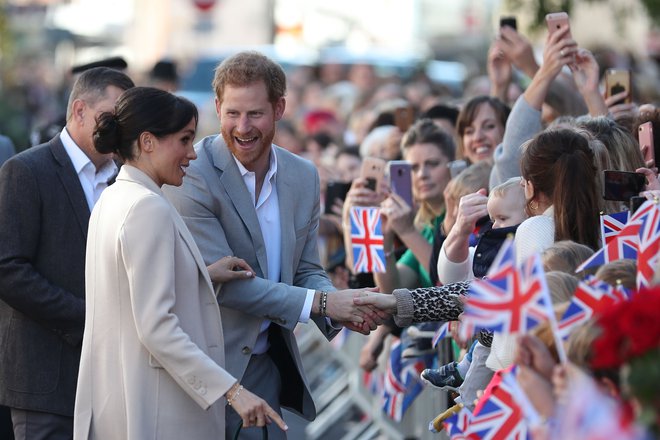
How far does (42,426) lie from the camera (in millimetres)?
6059

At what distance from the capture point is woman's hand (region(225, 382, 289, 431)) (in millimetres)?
5066

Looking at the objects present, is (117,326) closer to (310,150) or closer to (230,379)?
(230,379)

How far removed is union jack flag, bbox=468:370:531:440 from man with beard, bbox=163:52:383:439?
1.76 meters

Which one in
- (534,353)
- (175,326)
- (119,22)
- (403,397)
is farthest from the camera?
(119,22)

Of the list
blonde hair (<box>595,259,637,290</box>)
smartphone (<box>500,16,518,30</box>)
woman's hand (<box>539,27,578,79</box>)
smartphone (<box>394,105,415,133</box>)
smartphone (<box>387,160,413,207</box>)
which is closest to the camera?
blonde hair (<box>595,259,637,290</box>)

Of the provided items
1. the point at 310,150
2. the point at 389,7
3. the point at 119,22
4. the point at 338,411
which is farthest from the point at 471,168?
the point at 119,22

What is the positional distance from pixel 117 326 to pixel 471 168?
107 inches

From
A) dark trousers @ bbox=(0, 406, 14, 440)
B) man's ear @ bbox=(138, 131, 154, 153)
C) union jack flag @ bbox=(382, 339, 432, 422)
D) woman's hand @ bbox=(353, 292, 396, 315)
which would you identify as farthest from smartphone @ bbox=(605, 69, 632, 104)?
dark trousers @ bbox=(0, 406, 14, 440)

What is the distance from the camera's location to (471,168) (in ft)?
24.0

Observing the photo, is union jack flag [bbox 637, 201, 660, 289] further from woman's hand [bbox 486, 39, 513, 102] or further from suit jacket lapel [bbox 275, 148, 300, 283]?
woman's hand [bbox 486, 39, 513, 102]

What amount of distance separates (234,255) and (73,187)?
0.83 meters

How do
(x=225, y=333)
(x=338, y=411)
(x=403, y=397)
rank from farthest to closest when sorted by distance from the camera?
(x=338, y=411), (x=403, y=397), (x=225, y=333)

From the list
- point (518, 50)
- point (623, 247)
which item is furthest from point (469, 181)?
point (623, 247)

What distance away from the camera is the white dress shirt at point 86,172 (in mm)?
6309
